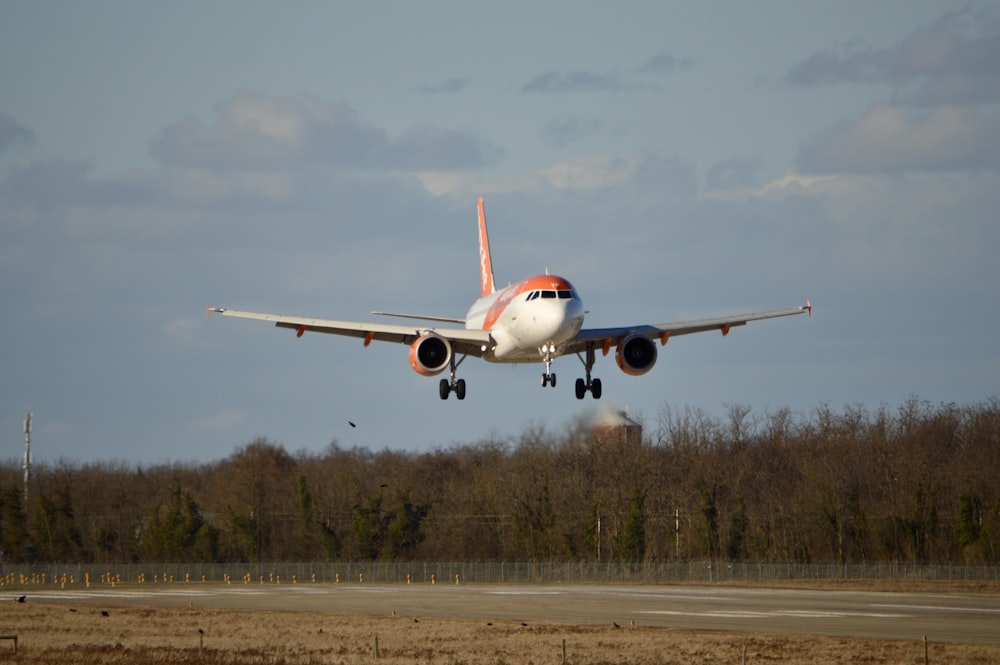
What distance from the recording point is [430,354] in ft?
190

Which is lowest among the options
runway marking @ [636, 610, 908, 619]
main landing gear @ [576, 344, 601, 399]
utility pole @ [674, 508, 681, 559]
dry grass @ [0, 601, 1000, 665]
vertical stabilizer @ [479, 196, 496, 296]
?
runway marking @ [636, 610, 908, 619]

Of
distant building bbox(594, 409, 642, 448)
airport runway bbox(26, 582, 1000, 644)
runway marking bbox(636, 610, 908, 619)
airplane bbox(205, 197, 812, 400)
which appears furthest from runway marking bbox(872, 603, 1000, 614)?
distant building bbox(594, 409, 642, 448)

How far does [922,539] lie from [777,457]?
2607 centimetres

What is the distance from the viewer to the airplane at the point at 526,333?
52.5 meters

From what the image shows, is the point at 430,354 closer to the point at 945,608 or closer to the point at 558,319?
the point at 558,319

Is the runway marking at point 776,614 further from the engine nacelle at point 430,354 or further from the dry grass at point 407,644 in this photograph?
the engine nacelle at point 430,354

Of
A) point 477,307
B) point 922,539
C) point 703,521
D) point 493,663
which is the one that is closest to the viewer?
point 493,663

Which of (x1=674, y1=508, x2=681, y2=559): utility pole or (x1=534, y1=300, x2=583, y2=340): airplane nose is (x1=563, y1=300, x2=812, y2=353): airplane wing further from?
(x1=674, y1=508, x2=681, y2=559): utility pole

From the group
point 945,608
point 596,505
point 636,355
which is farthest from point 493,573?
point 636,355

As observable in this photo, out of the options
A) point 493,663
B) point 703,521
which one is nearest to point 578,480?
point 703,521

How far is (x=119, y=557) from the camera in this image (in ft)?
433

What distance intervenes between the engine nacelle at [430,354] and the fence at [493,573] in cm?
4022

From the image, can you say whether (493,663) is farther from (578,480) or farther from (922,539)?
(578,480)

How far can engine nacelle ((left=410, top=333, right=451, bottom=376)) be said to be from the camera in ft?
189
